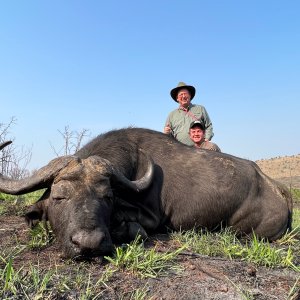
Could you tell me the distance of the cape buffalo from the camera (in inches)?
143

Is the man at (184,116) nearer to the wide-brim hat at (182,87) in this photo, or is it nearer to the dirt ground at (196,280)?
the wide-brim hat at (182,87)

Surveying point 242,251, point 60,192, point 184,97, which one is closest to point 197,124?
point 184,97

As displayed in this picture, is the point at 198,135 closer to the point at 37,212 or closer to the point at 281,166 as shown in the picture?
the point at 37,212

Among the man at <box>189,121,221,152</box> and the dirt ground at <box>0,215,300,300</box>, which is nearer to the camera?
the dirt ground at <box>0,215,300,300</box>

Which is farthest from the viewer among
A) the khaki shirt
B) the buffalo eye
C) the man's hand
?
the man's hand

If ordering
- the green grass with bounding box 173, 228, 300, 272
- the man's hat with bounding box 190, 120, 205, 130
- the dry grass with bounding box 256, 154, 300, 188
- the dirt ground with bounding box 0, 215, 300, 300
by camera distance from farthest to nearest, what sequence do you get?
the dry grass with bounding box 256, 154, 300, 188
the man's hat with bounding box 190, 120, 205, 130
the green grass with bounding box 173, 228, 300, 272
the dirt ground with bounding box 0, 215, 300, 300

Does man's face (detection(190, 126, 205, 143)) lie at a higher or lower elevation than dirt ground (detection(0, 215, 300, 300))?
higher

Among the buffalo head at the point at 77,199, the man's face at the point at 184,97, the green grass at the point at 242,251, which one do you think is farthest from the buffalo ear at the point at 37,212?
the man's face at the point at 184,97

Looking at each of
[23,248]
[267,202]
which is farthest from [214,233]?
[23,248]

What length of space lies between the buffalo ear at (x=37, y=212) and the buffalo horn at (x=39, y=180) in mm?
142

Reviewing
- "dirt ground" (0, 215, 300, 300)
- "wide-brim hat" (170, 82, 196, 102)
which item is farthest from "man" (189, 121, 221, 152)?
"dirt ground" (0, 215, 300, 300)

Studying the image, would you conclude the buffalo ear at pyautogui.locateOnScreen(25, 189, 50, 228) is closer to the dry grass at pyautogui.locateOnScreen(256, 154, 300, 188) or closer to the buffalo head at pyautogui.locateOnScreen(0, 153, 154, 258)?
the buffalo head at pyautogui.locateOnScreen(0, 153, 154, 258)

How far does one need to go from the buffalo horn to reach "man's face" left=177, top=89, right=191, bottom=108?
3.98 metres

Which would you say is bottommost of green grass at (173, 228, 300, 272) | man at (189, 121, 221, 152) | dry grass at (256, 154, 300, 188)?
dry grass at (256, 154, 300, 188)
